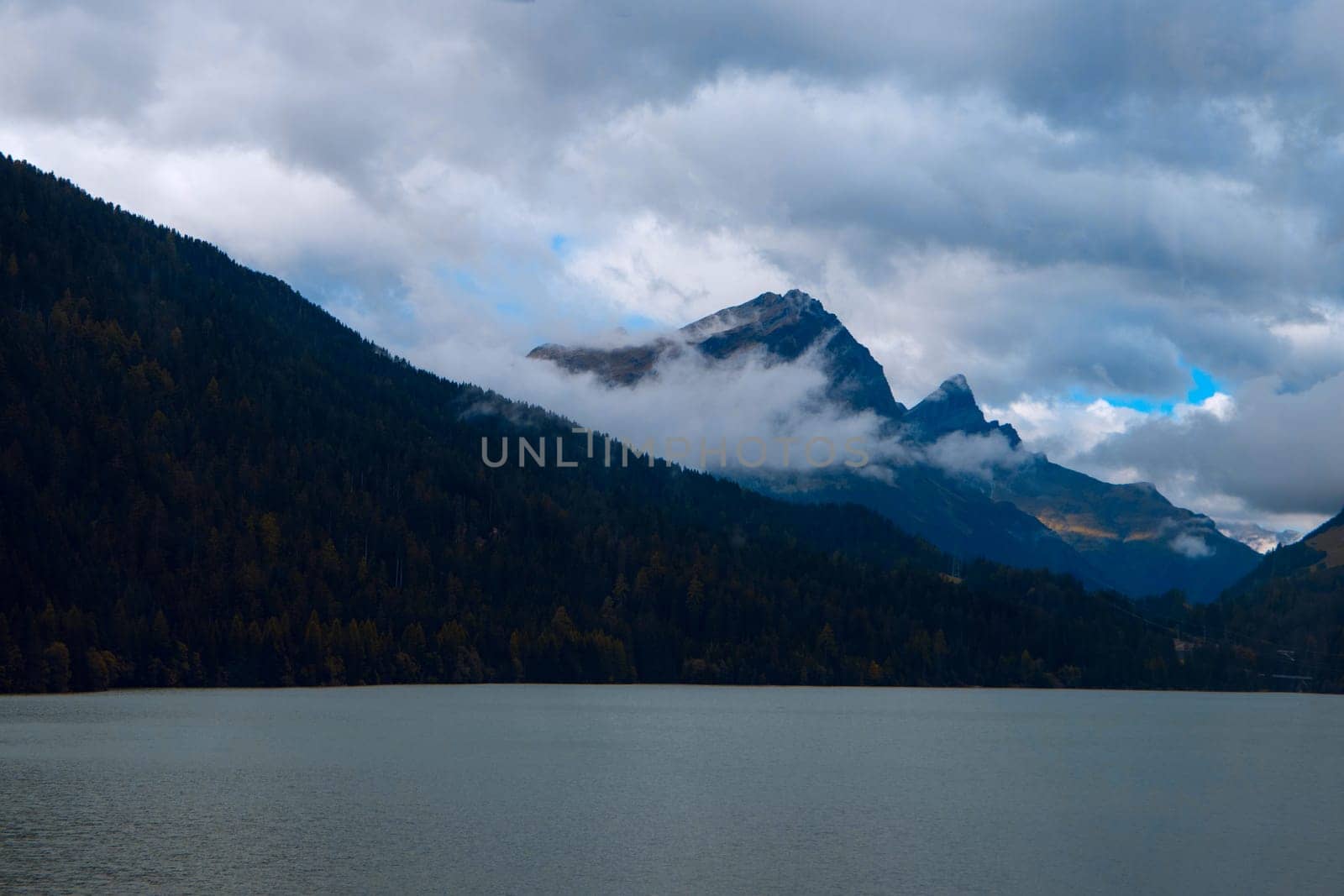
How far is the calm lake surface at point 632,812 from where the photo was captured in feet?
243

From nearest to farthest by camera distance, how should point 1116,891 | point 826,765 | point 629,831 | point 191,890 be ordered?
point 191,890 → point 1116,891 → point 629,831 → point 826,765

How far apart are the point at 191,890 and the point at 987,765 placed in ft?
302

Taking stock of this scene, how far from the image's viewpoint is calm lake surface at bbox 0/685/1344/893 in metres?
74.2

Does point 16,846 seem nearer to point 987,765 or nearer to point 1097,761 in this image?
point 987,765

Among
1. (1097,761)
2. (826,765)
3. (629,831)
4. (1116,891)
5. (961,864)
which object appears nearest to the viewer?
(1116,891)

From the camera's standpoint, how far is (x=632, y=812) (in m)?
A: 97.8

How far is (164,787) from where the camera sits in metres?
104

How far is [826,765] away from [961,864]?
55624mm

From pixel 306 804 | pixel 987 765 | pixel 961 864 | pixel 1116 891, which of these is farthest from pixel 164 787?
pixel 987 765

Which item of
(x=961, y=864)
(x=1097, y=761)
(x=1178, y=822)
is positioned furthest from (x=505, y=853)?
(x=1097, y=761)

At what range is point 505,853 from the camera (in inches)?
3147

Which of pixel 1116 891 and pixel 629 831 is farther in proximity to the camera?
pixel 629 831

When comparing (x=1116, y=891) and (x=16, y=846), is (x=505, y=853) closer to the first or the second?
(x=16, y=846)

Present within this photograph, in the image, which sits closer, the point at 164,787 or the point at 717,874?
the point at 717,874
